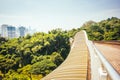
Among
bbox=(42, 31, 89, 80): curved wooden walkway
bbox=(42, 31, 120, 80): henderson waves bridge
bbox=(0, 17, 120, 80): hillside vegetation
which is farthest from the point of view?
bbox=(0, 17, 120, 80): hillside vegetation

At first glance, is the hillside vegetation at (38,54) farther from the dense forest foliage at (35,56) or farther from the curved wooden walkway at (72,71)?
the curved wooden walkway at (72,71)

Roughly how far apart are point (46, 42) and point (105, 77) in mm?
46870

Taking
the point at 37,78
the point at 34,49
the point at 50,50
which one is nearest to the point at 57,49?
the point at 50,50

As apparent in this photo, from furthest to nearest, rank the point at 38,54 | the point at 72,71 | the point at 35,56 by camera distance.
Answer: the point at 38,54 < the point at 35,56 < the point at 72,71

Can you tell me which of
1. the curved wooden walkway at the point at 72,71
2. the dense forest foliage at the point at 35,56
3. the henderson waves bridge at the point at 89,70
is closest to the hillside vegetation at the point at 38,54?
the dense forest foliage at the point at 35,56

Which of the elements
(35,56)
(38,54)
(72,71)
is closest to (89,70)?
(72,71)

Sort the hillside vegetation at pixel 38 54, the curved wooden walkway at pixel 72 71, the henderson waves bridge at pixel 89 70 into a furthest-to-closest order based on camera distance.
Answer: the hillside vegetation at pixel 38 54, the curved wooden walkway at pixel 72 71, the henderson waves bridge at pixel 89 70

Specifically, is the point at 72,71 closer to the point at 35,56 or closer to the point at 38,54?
the point at 35,56

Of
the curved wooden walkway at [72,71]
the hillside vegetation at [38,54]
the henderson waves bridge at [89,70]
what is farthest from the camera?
the hillside vegetation at [38,54]

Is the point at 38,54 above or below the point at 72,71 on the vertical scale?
below

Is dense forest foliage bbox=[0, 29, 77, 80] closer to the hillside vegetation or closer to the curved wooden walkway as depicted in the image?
the hillside vegetation

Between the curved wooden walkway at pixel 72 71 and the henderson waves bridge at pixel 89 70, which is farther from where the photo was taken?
the curved wooden walkway at pixel 72 71

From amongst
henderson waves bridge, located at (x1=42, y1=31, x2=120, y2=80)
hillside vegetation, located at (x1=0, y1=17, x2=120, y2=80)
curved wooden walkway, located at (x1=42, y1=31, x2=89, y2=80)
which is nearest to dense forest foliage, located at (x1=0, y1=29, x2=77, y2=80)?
hillside vegetation, located at (x1=0, y1=17, x2=120, y2=80)

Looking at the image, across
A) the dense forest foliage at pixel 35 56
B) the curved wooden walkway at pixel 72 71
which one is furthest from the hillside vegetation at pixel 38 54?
the curved wooden walkway at pixel 72 71
